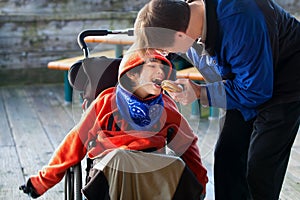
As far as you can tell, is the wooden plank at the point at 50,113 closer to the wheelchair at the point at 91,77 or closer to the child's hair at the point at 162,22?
the wheelchair at the point at 91,77

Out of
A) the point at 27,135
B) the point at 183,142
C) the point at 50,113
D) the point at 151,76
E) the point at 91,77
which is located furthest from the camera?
the point at 50,113

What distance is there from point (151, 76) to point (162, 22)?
189 mm

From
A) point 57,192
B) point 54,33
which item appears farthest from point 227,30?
point 54,33

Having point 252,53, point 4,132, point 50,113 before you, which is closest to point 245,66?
point 252,53

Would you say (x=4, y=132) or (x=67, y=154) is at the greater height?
(x=67, y=154)

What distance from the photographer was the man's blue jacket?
55.5 inches

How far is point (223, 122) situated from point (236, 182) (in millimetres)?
239

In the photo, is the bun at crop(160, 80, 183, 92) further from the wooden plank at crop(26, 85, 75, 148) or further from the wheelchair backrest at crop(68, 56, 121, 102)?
the wooden plank at crop(26, 85, 75, 148)

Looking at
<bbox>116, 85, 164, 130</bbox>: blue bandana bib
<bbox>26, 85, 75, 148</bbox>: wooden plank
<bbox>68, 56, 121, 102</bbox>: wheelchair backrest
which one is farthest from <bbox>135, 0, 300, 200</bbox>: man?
<bbox>26, 85, 75, 148</bbox>: wooden plank

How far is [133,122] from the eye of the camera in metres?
1.57

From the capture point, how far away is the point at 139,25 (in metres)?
1.42

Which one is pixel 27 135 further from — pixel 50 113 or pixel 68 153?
pixel 68 153

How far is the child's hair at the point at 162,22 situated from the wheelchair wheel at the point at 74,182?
0.50 metres

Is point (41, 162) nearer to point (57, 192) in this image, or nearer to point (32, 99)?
point (57, 192)
